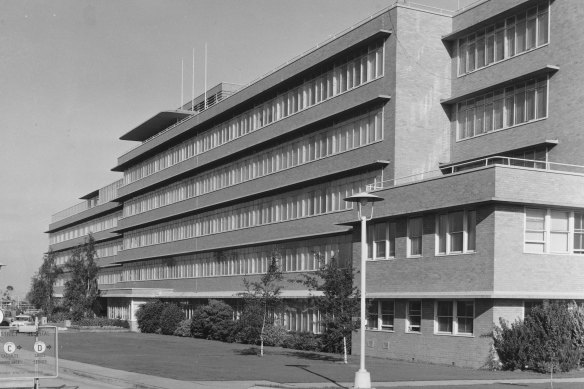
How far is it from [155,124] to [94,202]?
4458 centimetres

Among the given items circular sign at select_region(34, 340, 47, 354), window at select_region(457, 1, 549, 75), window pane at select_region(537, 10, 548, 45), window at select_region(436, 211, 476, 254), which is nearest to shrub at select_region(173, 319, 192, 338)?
window at select_region(457, 1, 549, 75)

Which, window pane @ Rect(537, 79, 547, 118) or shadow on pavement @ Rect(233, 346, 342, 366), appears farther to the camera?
window pane @ Rect(537, 79, 547, 118)

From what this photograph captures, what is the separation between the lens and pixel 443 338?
35.4m

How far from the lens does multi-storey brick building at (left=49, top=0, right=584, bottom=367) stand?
110 feet

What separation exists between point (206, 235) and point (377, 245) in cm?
3666

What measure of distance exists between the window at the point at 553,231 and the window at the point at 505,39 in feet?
35.2

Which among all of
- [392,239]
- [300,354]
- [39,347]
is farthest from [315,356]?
[39,347]

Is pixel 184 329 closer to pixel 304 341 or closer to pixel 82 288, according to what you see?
pixel 304 341

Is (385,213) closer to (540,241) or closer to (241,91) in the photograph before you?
(540,241)

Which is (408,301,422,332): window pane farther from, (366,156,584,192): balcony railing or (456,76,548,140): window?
(456,76,548,140): window

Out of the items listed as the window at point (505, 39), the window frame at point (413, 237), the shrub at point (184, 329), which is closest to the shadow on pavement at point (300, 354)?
the window frame at point (413, 237)

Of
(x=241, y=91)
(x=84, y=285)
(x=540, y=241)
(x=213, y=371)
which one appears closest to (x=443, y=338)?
(x=540, y=241)

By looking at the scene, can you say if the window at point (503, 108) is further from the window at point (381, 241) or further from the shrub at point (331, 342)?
the shrub at point (331, 342)

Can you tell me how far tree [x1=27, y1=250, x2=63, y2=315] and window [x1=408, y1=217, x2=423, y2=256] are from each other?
89.2 meters
